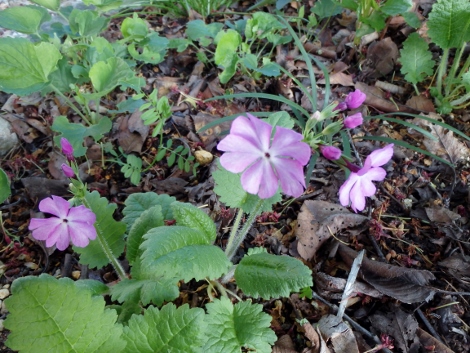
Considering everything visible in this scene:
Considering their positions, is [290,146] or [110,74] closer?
[290,146]

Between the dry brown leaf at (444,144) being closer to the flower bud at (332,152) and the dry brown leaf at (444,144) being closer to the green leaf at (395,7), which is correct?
the green leaf at (395,7)

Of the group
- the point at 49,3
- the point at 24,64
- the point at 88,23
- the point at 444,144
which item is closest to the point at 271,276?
the point at 444,144

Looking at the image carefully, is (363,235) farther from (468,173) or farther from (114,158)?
(114,158)

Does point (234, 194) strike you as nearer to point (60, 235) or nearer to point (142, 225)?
point (142, 225)

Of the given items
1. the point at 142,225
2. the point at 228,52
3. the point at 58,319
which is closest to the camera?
the point at 58,319

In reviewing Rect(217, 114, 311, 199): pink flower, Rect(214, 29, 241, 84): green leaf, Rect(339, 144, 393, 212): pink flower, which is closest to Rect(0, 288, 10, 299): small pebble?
Rect(217, 114, 311, 199): pink flower

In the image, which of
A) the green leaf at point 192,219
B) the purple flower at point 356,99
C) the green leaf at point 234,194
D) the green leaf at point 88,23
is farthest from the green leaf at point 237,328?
the green leaf at point 88,23
